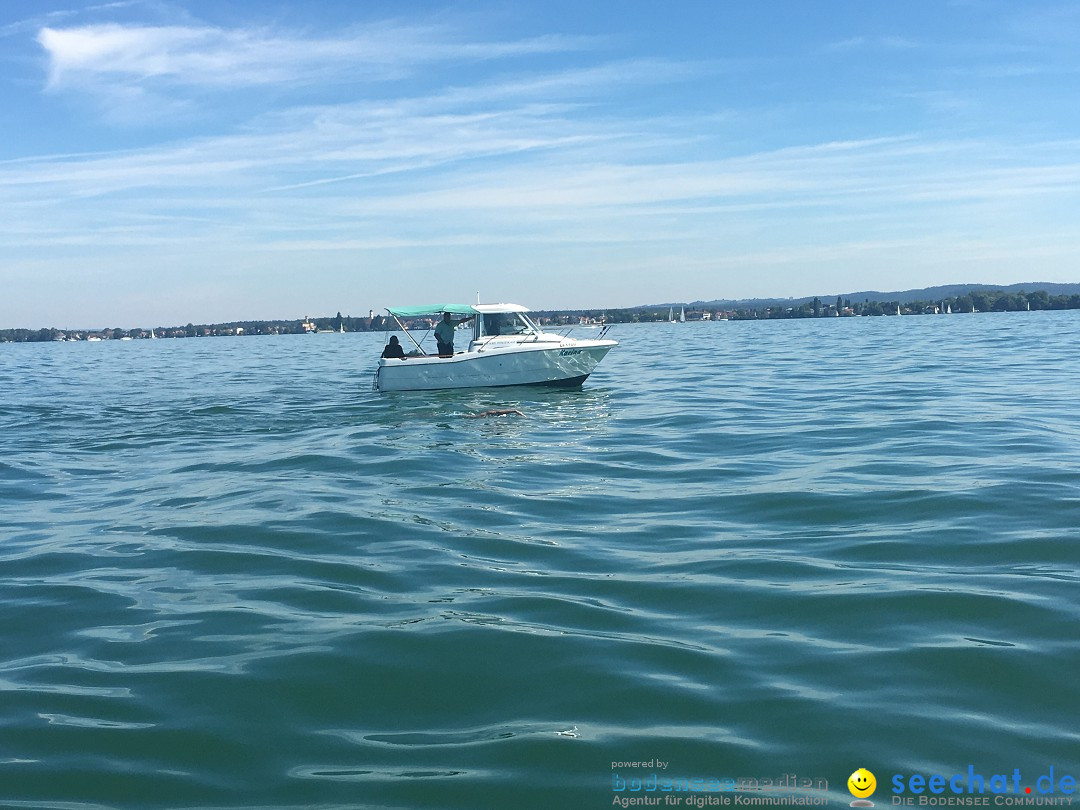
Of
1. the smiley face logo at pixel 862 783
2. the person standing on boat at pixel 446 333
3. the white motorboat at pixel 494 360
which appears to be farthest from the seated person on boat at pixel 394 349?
the smiley face logo at pixel 862 783

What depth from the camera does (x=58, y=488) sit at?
13547 mm

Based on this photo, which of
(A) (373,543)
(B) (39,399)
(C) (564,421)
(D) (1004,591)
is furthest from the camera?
(B) (39,399)

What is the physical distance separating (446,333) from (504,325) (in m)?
1.73

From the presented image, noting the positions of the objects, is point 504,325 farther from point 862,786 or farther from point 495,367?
point 862,786

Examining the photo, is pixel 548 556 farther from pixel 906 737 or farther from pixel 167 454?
pixel 167 454

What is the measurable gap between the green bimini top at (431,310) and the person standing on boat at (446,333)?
10.3 inches

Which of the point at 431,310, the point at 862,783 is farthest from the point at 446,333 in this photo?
the point at 862,783

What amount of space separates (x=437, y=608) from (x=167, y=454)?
11.1 metres

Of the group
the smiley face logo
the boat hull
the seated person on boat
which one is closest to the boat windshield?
the boat hull

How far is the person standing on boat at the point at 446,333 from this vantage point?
2689 cm

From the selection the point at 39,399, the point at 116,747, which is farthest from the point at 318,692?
the point at 39,399

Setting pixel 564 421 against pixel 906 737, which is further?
pixel 564 421

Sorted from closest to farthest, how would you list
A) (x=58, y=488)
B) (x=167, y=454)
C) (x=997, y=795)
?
(x=997, y=795)
(x=58, y=488)
(x=167, y=454)

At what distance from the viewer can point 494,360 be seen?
25953mm
